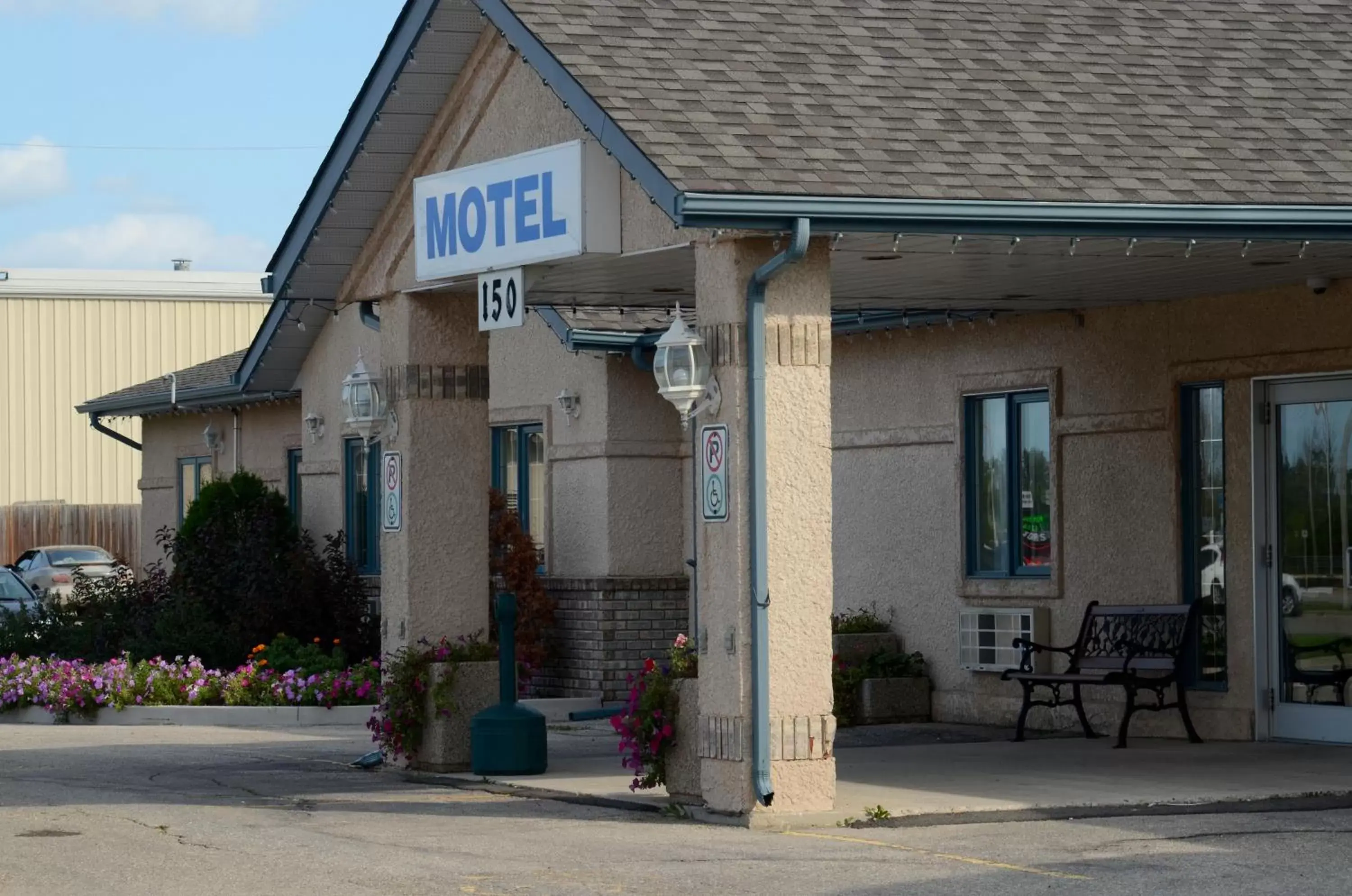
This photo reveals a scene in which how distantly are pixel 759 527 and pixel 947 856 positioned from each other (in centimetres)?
213

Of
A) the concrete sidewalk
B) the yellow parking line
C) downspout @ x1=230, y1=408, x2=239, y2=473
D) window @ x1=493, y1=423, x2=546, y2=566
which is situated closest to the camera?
the yellow parking line

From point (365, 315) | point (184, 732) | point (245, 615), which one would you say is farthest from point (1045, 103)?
point (245, 615)

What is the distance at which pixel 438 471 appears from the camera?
15.2 metres

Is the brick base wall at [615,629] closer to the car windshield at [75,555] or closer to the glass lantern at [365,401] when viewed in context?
the glass lantern at [365,401]

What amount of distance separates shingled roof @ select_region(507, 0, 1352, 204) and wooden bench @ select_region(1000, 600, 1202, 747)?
417cm

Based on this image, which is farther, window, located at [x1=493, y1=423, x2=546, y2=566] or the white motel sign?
window, located at [x1=493, y1=423, x2=546, y2=566]

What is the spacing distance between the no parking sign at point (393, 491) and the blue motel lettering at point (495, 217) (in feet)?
5.31

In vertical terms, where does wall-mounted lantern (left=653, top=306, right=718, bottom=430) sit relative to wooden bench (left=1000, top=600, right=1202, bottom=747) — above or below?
above

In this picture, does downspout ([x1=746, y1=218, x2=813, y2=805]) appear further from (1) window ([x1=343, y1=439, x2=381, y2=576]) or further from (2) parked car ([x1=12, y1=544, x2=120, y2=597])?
(2) parked car ([x1=12, y1=544, x2=120, y2=597])

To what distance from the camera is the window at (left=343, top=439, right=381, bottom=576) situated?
81.1 feet

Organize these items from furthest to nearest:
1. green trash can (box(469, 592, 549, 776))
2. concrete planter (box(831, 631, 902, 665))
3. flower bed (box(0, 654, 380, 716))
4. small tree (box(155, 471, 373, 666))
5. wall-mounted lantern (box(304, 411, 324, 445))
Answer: wall-mounted lantern (box(304, 411, 324, 445)), small tree (box(155, 471, 373, 666)), flower bed (box(0, 654, 380, 716)), concrete planter (box(831, 631, 902, 665)), green trash can (box(469, 592, 549, 776))

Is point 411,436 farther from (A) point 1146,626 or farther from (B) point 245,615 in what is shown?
(B) point 245,615

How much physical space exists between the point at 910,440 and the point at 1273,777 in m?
6.02

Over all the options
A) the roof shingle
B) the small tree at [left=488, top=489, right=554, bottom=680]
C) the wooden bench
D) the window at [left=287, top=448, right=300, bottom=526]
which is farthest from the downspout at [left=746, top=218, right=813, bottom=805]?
the roof shingle
